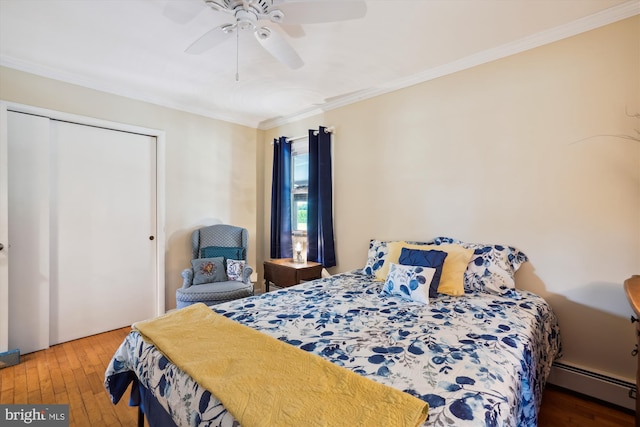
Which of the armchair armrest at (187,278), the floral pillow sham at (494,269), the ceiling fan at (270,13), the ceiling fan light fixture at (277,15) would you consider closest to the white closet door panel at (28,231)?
the armchair armrest at (187,278)

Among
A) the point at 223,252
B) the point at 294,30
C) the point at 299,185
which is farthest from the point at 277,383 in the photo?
the point at 299,185

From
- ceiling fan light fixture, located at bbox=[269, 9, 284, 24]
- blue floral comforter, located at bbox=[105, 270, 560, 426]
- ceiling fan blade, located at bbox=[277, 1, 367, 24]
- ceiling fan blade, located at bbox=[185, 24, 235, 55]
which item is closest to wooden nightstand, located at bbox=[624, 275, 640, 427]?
blue floral comforter, located at bbox=[105, 270, 560, 426]

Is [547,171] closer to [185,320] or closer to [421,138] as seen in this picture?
[421,138]

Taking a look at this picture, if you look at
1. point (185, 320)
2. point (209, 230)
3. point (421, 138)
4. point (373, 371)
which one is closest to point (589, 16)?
point (421, 138)

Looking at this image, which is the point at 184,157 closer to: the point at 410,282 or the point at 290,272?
the point at 290,272

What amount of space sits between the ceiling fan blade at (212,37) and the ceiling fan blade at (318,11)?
311 millimetres

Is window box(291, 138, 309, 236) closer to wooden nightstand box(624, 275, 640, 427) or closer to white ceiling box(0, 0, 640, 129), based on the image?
white ceiling box(0, 0, 640, 129)

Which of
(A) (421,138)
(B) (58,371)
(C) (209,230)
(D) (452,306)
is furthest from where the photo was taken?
(C) (209,230)

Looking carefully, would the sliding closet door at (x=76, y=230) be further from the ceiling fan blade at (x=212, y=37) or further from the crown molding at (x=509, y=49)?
the crown molding at (x=509, y=49)

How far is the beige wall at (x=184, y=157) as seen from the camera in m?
2.62

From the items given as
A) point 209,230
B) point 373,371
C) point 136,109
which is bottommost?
point 373,371

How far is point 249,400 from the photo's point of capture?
3.01 feet

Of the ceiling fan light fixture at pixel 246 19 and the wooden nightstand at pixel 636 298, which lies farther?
the ceiling fan light fixture at pixel 246 19

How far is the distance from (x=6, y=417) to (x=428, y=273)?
2524 mm
